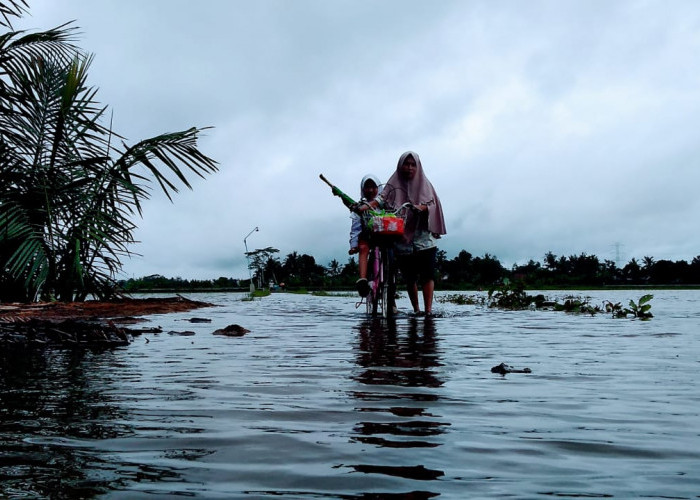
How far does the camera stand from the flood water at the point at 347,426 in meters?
1.33

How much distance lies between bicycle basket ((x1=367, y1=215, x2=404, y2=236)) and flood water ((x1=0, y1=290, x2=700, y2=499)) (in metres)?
4.00

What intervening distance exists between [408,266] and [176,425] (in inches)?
287

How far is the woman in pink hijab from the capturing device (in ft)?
29.0

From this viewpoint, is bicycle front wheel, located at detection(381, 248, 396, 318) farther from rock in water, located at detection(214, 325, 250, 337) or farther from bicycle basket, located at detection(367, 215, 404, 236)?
rock in water, located at detection(214, 325, 250, 337)

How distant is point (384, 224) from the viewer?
25.8 ft

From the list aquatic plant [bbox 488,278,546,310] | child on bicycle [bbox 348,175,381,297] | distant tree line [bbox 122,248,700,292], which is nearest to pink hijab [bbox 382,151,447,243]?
child on bicycle [bbox 348,175,381,297]

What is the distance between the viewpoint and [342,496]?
1.25 meters

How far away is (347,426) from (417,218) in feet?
23.4

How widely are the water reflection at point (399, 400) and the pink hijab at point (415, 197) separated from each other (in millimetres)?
4274

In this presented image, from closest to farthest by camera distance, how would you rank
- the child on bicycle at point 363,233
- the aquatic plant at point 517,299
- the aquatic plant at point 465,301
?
the child on bicycle at point 363,233 < the aquatic plant at point 517,299 < the aquatic plant at point 465,301

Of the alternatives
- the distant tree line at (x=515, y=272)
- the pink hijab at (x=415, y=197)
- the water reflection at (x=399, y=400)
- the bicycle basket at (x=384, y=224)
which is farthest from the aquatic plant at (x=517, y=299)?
the distant tree line at (x=515, y=272)

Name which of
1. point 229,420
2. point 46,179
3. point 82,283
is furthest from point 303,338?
point 46,179

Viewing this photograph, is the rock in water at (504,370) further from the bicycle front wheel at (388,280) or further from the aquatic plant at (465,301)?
the aquatic plant at (465,301)

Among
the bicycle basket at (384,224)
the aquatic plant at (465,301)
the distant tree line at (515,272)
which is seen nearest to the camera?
the bicycle basket at (384,224)
